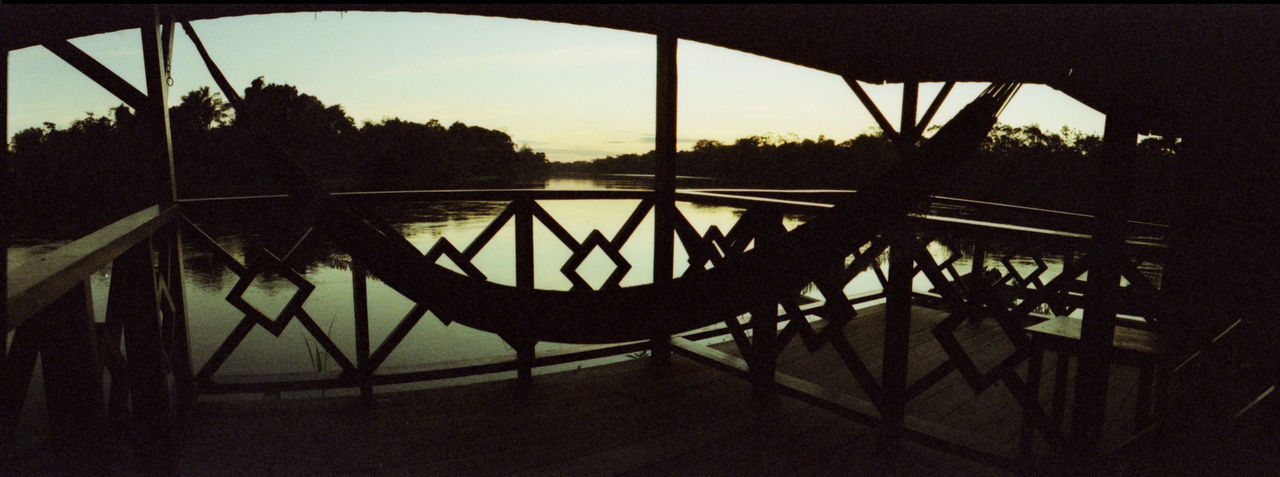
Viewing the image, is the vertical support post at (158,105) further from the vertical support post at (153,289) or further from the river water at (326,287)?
the river water at (326,287)

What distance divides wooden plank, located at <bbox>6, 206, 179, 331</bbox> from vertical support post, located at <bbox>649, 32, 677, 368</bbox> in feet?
5.26

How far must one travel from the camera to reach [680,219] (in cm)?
242

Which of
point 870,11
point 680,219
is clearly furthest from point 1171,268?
point 680,219

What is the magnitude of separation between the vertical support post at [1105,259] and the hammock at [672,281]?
0.86 ft

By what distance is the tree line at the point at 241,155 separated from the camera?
5.84 ft

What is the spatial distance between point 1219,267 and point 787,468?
4.10ft

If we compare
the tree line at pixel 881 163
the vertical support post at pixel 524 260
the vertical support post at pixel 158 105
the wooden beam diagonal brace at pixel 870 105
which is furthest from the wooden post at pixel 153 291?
the tree line at pixel 881 163

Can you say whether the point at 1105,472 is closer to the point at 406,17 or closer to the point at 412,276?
the point at 412,276

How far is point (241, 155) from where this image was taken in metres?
1.62

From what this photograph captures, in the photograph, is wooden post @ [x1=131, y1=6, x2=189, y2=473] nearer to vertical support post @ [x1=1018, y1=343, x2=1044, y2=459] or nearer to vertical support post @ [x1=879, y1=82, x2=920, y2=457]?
vertical support post @ [x1=879, y1=82, x2=920, y2=457]

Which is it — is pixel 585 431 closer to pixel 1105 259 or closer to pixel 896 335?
pixel 896 335

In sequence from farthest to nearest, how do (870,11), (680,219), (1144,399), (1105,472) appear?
1. (680,219)
2. (1144,399)
3. (1105,472)
4. (870,11)

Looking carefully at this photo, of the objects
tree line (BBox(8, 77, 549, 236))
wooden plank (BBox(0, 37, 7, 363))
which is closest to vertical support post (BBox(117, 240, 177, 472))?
tree line (BBox(8, 77, 549, 236))

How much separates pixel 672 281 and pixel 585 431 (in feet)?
2.43
